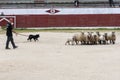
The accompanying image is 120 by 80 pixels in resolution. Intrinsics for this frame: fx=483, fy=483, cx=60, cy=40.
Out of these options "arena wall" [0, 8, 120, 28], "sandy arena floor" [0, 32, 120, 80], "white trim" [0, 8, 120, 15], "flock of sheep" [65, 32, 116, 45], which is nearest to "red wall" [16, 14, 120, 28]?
"arena wall" [0, 8, 120, 28]

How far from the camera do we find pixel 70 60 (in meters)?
16.5

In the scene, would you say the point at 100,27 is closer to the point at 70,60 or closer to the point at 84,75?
the point at 70,60

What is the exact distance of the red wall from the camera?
138 ft

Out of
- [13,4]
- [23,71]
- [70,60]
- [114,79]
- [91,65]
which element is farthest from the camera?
[13,4]

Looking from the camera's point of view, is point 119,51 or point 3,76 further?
point 119,51

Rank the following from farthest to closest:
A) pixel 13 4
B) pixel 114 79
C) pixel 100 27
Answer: pixel 13 4
pixel 100 27
pixel 114 79

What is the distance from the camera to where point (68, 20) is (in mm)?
42062

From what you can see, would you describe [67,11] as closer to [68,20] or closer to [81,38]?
[68,20]

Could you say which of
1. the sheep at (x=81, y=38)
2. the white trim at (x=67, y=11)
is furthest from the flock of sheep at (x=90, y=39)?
the white trim at (x=67, y=11)

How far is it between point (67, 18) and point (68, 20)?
0.21m

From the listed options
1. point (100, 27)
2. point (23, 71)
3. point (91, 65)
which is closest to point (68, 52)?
Answer: point (91, 65)

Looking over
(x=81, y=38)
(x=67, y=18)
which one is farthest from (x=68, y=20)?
(x=81, y=38)

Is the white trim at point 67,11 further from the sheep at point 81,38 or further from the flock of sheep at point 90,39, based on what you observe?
the sheep at point 81,38

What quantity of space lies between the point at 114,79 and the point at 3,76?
2947mm
